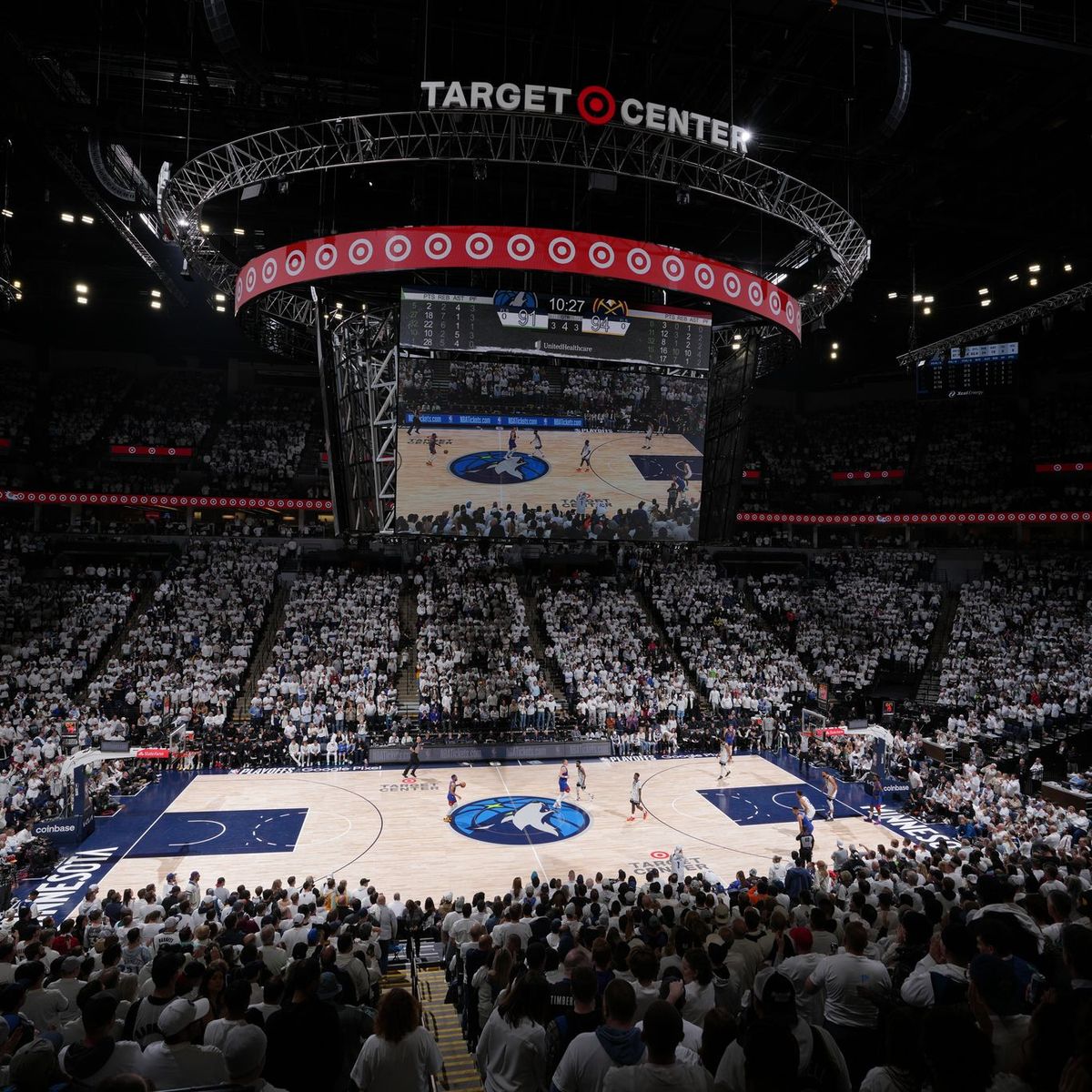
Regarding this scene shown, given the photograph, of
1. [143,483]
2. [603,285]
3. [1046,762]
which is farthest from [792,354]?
[143,483]

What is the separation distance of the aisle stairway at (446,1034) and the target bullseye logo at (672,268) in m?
14.3

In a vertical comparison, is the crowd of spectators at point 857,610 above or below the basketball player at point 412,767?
above

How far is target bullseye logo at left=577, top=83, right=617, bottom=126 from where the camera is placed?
13703 millimetres

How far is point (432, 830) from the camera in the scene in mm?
18609

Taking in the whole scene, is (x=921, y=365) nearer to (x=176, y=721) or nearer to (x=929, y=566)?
(x=929, y=566)

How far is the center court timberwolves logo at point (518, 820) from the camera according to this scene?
18391 millimetres

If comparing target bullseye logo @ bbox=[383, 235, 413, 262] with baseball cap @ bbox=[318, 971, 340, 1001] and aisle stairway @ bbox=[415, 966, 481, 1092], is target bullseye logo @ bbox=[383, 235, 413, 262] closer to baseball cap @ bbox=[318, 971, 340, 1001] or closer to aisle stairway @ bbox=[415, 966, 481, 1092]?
aisle stairway @ bbox=[415, 966, 481, 1092]

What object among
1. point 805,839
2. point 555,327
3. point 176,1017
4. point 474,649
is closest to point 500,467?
point 555,327

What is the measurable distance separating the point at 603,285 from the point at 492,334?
412 cm

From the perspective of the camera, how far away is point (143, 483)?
119 ft

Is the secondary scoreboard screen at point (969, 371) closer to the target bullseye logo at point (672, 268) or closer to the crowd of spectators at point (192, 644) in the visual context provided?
the target bullseye logo at point (672, 268)

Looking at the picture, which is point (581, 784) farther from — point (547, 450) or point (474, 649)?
point (547, 450)

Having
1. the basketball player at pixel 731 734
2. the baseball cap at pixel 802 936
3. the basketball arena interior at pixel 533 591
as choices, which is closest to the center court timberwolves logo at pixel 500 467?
the basketball arena interior at pixel 533 591

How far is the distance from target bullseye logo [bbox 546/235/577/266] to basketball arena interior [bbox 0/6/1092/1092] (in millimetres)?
71
